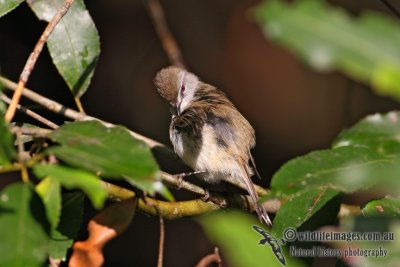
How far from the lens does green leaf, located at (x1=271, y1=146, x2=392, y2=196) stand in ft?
4.28

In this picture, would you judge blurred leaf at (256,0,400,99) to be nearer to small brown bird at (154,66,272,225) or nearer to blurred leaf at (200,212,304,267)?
A: blurred leaf at (200,212,304,267)

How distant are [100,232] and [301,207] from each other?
0.65 metres

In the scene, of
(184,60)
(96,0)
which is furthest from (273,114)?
(96,0)

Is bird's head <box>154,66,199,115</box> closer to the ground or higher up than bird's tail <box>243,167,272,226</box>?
higher up

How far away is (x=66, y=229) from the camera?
77.2 inches

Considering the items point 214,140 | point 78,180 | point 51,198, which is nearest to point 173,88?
point 214,140

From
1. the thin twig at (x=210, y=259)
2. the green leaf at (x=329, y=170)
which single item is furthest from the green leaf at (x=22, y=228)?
the thin twig at (x=210, y=259)

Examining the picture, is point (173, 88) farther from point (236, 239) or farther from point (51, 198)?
point (236, 239)

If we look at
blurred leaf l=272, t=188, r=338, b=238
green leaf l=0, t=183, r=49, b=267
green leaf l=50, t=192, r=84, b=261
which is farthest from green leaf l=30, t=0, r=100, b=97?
green leaf l=0, t=183, r=49, b=267

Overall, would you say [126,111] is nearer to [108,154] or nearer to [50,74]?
[50,74]

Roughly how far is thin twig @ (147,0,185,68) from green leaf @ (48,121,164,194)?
3.35m

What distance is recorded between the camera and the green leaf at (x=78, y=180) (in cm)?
115

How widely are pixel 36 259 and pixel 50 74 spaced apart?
3.21m

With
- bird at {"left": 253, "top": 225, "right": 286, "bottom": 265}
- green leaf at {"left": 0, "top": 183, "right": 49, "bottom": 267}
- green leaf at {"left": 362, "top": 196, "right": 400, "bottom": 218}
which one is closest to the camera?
green leaf at {"left": 0, "top": 183, "right": 49, "bottom": 267}
